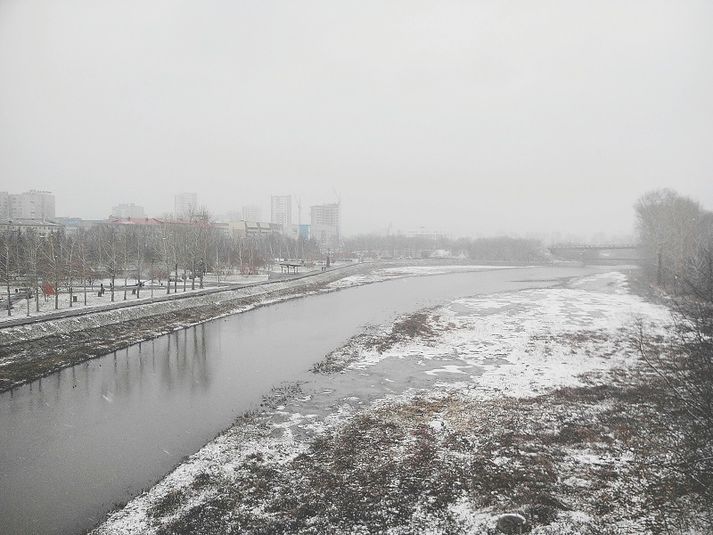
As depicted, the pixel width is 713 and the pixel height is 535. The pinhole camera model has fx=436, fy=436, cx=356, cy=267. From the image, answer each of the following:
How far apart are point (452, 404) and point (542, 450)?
15.1ft

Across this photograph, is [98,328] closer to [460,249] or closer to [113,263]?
[113,263]

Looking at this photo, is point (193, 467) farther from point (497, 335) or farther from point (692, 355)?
point (497, 335)

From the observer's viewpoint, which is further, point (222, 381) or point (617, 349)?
point (617, 349)

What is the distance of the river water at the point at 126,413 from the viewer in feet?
36.2

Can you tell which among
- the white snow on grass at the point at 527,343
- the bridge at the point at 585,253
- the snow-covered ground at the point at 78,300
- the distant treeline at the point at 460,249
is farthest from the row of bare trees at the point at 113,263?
the bridge at the point at 585,253

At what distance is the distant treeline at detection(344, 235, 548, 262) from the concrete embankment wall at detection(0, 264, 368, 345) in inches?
3455

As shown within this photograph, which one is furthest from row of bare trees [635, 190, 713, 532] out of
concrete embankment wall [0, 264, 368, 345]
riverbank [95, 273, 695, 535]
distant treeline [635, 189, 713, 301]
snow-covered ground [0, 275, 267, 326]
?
snow-covered ground [0, 275, 267, 326]

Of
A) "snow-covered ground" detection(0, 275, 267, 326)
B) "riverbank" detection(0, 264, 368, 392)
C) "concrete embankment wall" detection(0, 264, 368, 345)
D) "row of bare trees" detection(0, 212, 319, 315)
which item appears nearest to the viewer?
"riverbank" detection(0, 264, 368, 392)

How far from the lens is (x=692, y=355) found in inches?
413

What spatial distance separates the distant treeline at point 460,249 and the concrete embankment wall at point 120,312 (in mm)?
87754

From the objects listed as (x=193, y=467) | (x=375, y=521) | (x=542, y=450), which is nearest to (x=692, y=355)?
(x=542, y=450)

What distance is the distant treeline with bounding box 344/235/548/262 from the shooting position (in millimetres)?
148625

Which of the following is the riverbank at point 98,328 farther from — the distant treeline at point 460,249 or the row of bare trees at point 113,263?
the distant treeline at point 460,249

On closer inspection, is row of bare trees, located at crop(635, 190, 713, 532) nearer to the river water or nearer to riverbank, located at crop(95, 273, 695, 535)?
riverbank, located at crop(95, 273, 695, 535)
